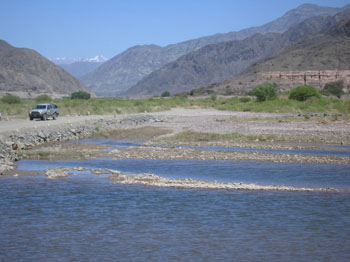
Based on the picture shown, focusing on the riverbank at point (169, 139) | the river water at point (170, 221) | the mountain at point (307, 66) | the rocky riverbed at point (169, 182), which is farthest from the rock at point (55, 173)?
the mountain at point (307, 66)

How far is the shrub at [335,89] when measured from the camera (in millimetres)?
89375

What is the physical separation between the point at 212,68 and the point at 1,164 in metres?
174

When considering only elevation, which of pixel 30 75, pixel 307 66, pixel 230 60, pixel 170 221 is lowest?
pixel 170 221

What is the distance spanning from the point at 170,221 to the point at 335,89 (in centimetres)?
8495

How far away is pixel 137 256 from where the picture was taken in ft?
30.8

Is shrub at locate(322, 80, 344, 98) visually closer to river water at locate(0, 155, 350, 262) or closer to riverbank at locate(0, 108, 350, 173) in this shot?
riverbank at locate(0, 108, 350, 173)

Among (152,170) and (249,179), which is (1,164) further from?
(249,179)

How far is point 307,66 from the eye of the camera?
112 meters

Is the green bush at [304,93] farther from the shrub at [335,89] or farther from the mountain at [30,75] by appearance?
the mountain at [30,75]

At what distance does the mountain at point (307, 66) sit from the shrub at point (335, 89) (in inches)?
295

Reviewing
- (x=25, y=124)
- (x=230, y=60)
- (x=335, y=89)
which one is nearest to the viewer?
(x=25, y=124)

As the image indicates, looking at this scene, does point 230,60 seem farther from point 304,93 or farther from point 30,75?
point 304,93

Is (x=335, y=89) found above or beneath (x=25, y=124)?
above

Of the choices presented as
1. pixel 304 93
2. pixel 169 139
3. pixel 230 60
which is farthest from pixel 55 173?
pixel 230 60
